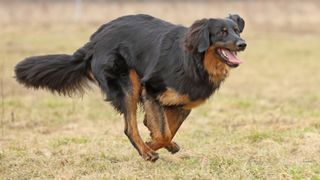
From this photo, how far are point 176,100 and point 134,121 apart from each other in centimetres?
62

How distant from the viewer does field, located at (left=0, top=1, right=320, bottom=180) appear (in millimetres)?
6422

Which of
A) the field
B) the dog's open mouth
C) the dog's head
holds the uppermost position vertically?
the dog's head

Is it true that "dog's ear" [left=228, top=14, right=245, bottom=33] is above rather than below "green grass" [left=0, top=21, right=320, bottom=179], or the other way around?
above

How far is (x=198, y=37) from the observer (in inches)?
249

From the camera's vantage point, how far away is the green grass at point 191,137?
638cm

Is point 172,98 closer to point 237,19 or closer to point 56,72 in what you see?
point 237,19

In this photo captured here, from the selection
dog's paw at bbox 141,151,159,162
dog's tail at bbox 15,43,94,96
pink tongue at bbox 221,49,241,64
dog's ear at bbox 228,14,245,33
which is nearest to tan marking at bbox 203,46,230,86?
pink tongue at bbox 221,49,241,64

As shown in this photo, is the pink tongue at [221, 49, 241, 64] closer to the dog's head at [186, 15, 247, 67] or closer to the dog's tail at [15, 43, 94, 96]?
the dog's head at [186, 15, 247, 67]

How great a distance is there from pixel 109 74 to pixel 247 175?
208 cm

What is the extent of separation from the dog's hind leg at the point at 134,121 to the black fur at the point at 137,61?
0.07 m

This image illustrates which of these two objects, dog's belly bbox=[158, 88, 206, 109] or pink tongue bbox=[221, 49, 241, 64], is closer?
pink tongue bbox=[221, 49, 241, 64]

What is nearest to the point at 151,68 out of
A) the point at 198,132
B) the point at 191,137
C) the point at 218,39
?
the point at 218,39

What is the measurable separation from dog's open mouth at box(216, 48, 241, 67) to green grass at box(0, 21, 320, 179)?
110 centimetres

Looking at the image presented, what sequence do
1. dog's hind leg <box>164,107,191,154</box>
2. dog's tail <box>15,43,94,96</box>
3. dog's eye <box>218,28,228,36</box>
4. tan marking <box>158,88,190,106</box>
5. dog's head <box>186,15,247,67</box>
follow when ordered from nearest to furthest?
1. dog's head <box>186,15,247,67</box>
2. dog's eye <box>218,28,228,36</box>
3. tan marking <box>158,88,190,106</box>
4. dog's hind leg <box>164,107,191,154</box>
5. dog's tail <box>15,43,94,96</box>
